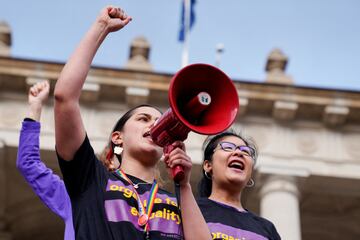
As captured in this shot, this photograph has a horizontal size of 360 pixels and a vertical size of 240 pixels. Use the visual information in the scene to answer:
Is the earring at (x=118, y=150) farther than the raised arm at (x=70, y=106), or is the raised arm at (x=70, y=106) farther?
the earring at (x=118, y=150)

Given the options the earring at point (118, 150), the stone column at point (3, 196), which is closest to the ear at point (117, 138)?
the earring at point (118, 150)

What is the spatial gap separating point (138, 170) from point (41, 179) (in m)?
0.49

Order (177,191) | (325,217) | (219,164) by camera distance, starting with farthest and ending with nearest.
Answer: (325,217), (219,164), (177,191)

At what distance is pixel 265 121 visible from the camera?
1407cm

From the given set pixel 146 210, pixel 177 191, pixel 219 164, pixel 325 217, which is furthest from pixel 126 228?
pixel 325 217

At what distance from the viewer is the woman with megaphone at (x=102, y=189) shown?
3.05 m

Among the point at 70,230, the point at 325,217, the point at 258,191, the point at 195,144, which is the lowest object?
the point at 325,217

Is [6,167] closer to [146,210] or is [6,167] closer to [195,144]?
[195,144]

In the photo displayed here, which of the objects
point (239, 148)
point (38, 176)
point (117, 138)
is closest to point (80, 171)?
point (38, 176)

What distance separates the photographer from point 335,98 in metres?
13.8

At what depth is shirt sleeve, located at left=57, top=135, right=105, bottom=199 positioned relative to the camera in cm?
313

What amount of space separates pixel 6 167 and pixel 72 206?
11.2m

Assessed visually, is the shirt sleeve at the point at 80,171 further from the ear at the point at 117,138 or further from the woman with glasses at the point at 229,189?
the woman with glasses at the point at 229,189

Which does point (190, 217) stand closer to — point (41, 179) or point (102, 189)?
point (102, 189)
